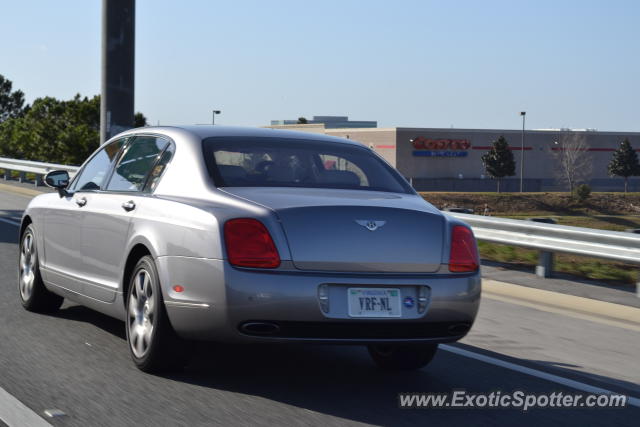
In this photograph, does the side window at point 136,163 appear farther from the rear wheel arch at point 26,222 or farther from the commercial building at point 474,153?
the commercial building at point 474,153

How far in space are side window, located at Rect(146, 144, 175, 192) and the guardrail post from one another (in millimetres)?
6047

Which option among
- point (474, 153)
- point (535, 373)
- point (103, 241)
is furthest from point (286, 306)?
point (474, 153)

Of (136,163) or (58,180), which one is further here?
(58,180)

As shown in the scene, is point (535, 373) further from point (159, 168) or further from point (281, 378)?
point (159, 168)

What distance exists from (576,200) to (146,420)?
309 ft

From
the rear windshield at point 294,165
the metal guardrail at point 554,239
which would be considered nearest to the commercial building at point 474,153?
the metal guardrail at point 554,239

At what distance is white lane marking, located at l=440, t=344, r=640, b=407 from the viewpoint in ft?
20.4

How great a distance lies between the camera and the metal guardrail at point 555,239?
10.2 metres

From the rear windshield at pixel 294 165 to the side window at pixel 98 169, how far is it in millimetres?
1296

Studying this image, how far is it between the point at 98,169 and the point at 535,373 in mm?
3448

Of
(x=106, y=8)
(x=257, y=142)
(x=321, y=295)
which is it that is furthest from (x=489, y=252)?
(x=106, y=8)

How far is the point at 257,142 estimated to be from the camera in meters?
6.64

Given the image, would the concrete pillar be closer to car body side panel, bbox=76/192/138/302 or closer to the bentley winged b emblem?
car body side panel, bbox=76/192/138/302

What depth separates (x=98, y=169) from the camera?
7.70 m
